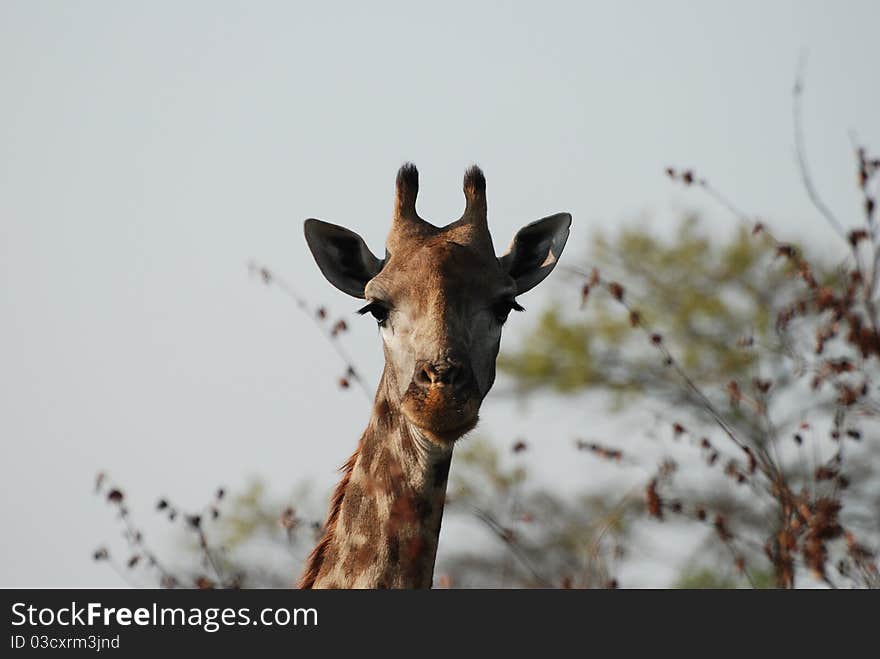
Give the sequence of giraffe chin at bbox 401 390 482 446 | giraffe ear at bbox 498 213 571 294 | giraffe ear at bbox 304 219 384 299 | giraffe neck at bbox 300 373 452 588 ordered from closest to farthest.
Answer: giraffe chin at bbox 401 390 482 446 < giraffe neck at bbox 300 373 452 588 < giraffe ear at bbox 304 219 384 299 < giraffe ear at bbox 498 213 571 294

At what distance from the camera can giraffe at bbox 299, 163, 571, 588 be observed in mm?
7660

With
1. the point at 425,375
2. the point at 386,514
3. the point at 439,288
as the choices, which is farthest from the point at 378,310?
the point at 386,514

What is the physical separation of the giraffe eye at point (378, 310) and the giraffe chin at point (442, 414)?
0.73 metres

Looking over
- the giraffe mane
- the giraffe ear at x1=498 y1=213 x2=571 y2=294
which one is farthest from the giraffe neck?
the giraffe ear at x1=498 y1=213 x2=571 y2=294

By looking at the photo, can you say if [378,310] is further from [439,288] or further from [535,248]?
[535,248]

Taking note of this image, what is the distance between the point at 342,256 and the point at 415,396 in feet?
5.68

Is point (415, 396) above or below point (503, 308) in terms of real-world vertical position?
below

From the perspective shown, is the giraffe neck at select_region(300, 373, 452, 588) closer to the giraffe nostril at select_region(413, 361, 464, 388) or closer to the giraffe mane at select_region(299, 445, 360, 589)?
Answer: the giraffe mane at select_region(299, 445, 360, 589)

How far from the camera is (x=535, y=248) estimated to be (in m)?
9.66

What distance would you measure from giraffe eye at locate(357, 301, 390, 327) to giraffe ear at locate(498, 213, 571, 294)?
1.26m

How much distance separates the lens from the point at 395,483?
7.92m

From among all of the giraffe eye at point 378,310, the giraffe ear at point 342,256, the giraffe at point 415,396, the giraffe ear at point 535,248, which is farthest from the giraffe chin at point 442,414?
the giraffe ear at point 535,248

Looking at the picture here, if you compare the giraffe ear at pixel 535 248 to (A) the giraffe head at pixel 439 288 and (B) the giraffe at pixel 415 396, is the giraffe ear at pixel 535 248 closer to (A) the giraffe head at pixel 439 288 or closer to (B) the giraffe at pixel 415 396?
(A) the giraffe head at pixel 439 288
